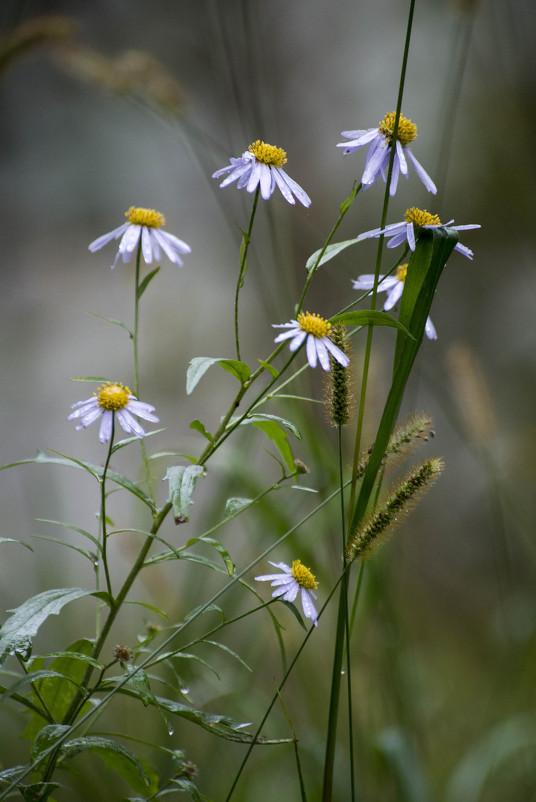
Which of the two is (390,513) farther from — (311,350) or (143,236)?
(143,236)

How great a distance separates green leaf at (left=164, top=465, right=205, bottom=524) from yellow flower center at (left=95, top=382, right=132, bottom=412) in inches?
2.1

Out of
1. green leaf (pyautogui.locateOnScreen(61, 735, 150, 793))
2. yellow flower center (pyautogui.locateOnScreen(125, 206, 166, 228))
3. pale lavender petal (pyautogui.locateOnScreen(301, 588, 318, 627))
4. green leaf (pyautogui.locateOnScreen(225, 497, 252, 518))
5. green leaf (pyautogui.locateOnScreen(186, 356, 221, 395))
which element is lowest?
green leaf (pyautogui.locateOnScreen(61, 735, 150, 793))

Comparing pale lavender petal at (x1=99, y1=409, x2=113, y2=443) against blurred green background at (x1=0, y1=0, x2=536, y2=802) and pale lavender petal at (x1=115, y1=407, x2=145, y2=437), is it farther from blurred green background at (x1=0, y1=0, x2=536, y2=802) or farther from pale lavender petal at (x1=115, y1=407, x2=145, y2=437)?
blurred green background at (x1=0, y1=0, x2=536, y2=802)

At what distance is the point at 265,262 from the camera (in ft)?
4.68

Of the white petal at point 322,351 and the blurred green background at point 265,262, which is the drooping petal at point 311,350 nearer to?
the white petal at point 322,351

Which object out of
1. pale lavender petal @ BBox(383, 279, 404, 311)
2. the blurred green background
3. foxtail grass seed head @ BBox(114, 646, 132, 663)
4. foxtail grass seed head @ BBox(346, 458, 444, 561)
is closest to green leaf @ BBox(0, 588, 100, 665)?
foxtail grass seed head @ BBox(114, 646, 132, 663)

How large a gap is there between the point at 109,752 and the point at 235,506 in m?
0.19

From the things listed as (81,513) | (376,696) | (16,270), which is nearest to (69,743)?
(376,696)

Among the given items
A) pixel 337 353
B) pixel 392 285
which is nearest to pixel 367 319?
pixel 337 353

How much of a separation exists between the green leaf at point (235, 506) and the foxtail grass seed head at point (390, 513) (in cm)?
7

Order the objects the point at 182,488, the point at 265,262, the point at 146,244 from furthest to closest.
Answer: the point at 265,262
the point at 146,244
the point at 182,488

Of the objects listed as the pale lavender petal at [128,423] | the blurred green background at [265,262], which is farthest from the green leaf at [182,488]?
the blurred green background at [265,262]

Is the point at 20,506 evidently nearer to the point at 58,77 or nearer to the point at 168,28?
the point at 58,77

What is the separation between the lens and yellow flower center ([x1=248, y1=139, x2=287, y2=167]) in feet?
1.30
